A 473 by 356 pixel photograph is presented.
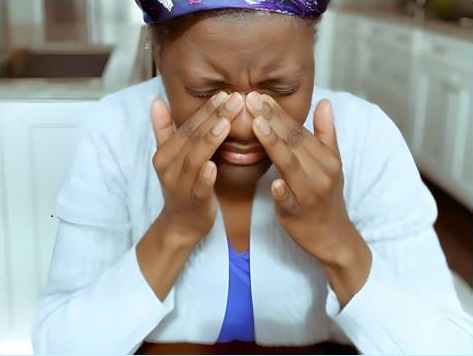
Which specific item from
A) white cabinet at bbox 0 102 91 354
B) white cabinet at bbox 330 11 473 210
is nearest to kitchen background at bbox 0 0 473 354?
white cabinet at bbox 0 102 91 354

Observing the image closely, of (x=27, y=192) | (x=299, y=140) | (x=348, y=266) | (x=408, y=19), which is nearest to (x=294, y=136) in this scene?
(x=299, y=140)

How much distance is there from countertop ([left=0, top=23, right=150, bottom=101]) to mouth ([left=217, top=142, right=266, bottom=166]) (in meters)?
0.11

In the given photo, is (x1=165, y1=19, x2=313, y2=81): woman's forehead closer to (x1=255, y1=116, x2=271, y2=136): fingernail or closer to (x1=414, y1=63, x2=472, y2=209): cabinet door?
(x1=255, y1=116, x2=271, y2=136): fingernail

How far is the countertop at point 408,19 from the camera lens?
161 cm

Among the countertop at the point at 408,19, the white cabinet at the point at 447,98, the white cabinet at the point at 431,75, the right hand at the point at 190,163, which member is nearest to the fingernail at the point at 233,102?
the right hand at the point at 190,163

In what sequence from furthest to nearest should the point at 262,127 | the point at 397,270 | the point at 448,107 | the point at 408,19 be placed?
the point at 448,107
the point at 408,19
the point at 397,270
the point at 262,127

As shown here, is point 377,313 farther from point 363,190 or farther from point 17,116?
point 17,116

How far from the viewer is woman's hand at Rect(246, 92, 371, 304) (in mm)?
451

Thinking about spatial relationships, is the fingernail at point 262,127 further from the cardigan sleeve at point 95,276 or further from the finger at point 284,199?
the cardigan sleeve at point 95,276

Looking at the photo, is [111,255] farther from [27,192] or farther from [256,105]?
[256,105]

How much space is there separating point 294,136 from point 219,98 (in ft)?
0.17

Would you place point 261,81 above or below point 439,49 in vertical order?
above

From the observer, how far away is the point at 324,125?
49 centimetres

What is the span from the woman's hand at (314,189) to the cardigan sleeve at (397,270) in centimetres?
2
